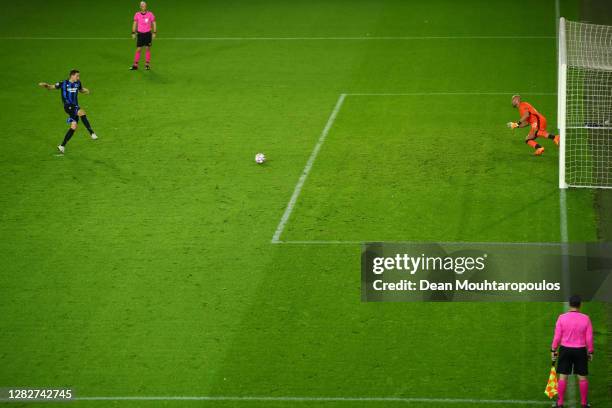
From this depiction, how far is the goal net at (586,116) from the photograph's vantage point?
1892cm

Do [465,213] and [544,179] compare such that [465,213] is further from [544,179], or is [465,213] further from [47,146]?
[47,146]

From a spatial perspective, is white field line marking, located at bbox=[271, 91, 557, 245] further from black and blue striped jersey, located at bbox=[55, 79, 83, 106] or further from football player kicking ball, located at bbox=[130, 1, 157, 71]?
football player kicking ball, located at bbox=[130, 1, 157, 71]

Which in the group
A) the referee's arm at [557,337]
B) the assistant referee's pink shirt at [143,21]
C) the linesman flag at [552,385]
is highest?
the assistant referee's pink shirt at [143,21]

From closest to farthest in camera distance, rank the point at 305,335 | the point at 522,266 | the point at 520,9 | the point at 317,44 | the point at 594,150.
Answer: the point at 305,335
the point at 522,266
the point at 594,150
the point at 317,44
the point at 520,9

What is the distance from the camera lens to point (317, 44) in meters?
30.4

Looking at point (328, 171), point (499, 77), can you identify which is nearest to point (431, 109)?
point (499, 77)

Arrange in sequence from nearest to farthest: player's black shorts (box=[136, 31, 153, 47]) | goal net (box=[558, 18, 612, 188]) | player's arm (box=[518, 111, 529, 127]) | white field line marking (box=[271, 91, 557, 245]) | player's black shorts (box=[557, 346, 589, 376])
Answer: player's black shorts (box=[557, 346, 589, 376])
white field line marking (box=[271, 91, 557, 245])
goal net (box=[558, 18, 612, 188])
player's arm (box=[518, 111, 529, 127])
player's black shorts (box=[136, 31, 153, 47])

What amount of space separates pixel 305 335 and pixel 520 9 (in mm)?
22246

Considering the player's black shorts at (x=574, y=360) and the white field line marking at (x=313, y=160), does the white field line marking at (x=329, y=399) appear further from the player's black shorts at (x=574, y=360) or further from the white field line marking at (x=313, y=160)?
the white field line marking at (x=313, y=160)

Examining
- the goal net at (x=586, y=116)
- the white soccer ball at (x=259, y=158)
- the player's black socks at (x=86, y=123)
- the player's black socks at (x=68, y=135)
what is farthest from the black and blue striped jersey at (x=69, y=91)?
the goal net at (x=586, y=116)

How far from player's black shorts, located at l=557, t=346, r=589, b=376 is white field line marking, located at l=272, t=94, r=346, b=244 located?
648cm

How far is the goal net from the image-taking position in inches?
745

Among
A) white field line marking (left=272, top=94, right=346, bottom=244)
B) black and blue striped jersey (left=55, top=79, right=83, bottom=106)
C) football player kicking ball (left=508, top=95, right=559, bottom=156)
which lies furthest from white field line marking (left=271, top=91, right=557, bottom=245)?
black and blue striped jersey (left=55, top=79, right=83, bottom=106)

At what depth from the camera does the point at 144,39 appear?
27500mm
